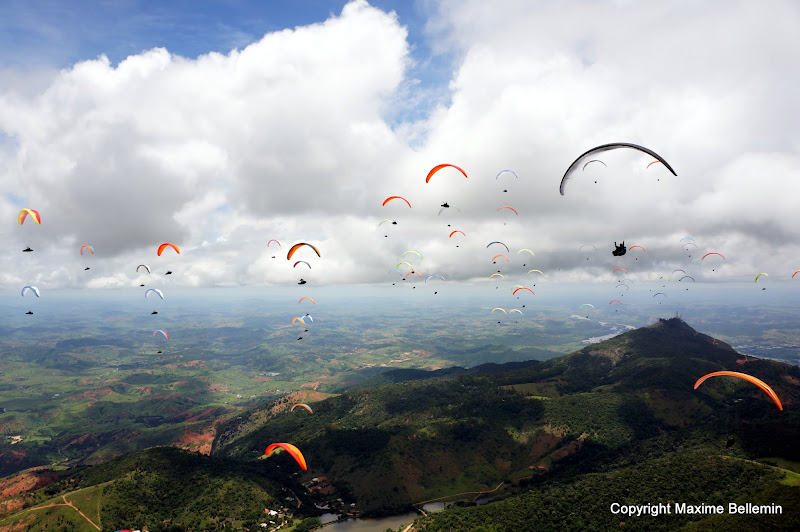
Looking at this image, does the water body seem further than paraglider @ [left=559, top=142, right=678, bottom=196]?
Yes

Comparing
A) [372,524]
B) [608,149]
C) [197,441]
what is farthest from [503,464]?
[197,441]

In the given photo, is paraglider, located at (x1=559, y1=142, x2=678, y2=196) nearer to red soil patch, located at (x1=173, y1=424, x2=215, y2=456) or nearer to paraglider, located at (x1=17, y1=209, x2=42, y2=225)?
paraglider, located at (x1=17, y1=209, x2=42, y2=225)

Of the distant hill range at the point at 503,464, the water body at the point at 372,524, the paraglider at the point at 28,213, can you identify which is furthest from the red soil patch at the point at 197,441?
the paraglider at the point at 28,213

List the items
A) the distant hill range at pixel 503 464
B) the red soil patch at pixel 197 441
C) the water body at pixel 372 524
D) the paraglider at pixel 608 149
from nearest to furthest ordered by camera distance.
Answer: the paraglider at pixel 608 149 < the distant hill range at pixel 503 464 < the water body at pixel 372 524 < the red soil patch at pixel 197 441

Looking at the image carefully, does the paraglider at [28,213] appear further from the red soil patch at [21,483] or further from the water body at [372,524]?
the red soil patch at [21,483]

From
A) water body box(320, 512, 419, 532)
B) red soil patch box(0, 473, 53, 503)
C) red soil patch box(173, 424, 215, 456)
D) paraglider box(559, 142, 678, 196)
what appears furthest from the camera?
red soil patch box(173, 424, 215, 456)

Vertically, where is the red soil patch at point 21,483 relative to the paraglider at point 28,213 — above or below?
below

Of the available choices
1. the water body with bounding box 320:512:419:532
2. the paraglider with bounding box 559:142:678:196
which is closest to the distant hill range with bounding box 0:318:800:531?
the water body with bounding box 320:512:419:532

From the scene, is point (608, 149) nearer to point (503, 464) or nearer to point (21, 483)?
point (503, 464)
